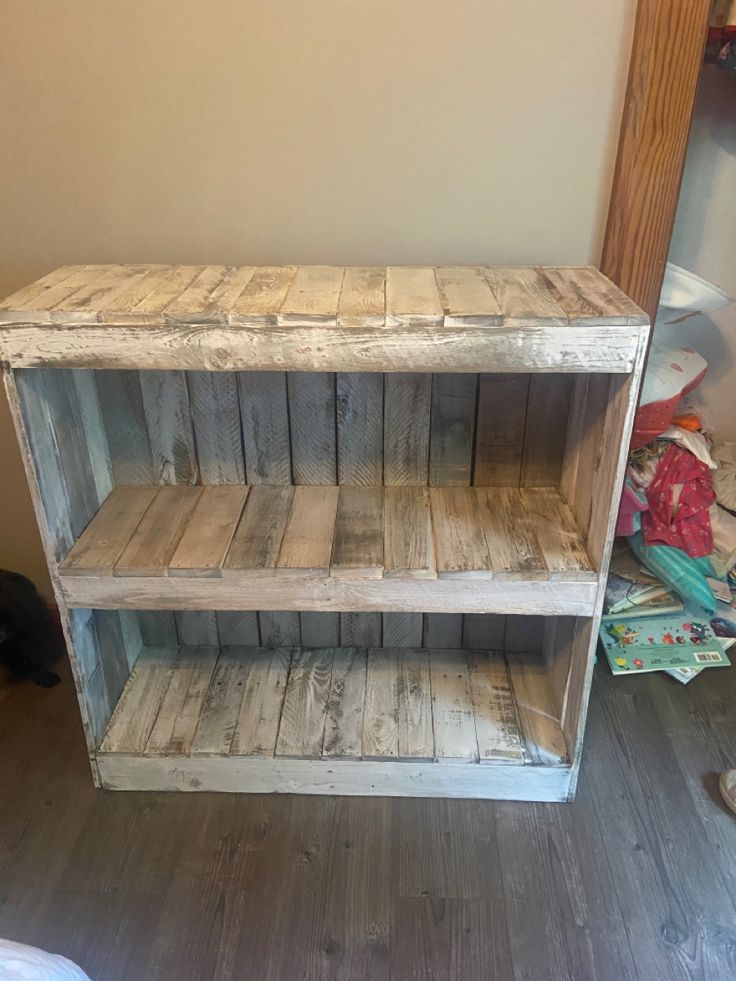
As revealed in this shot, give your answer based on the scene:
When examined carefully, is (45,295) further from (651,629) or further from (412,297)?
(651,629)

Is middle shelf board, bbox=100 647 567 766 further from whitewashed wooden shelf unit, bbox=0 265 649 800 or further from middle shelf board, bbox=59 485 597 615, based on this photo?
middle shelf board, bbox=59 485 597 615

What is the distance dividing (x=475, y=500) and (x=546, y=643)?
434 mm

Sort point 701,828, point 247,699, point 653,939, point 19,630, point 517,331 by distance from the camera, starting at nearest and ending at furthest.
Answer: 1. point 517,331
2. point 653,939
3. point 701,828
4. point 247,699
5. point 19,630

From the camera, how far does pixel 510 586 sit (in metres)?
1.36

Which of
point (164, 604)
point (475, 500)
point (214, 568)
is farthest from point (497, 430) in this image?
point (164, 604)

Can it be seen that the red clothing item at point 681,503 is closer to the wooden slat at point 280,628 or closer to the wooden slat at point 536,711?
the wooden slat at point 536,711

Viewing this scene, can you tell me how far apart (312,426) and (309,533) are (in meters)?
0.23

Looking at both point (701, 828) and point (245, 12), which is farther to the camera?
point (701, 828)

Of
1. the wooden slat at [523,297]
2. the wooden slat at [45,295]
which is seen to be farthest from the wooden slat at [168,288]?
the wooden slat at [523,297]

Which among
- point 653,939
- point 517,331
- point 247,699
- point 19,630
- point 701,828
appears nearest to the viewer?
point 517,331

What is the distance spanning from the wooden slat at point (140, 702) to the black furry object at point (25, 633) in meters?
0.26

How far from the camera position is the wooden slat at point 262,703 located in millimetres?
1586

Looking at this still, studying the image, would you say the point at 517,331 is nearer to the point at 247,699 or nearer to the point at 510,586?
the point at 510,586

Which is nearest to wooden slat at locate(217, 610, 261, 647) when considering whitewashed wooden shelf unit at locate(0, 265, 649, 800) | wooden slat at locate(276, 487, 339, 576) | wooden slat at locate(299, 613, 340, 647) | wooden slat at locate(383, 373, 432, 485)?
whitewashed wooden shelf unit at locate(0, 265, 649, 800)
